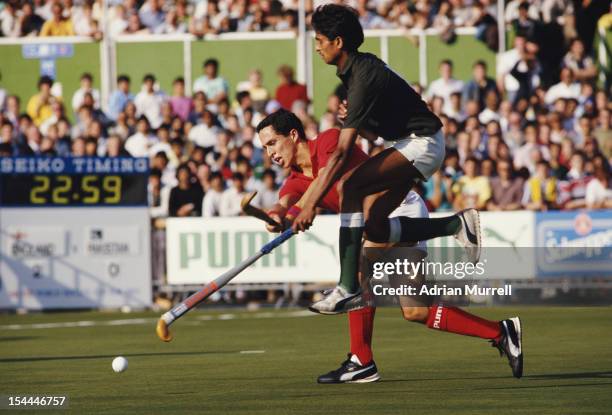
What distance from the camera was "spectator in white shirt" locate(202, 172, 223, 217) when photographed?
71.7 feet

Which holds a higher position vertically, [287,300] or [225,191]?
[225,191]

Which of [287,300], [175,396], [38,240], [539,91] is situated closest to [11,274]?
[38,240]

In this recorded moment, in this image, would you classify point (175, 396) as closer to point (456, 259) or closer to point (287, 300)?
point (456, 259)

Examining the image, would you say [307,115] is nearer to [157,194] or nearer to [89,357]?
[157,194]

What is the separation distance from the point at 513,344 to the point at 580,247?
10.1 meters

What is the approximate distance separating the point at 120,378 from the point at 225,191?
1090cm

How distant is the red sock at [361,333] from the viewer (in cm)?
1066

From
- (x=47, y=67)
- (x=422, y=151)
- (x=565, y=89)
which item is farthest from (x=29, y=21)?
(x=422, y=151)

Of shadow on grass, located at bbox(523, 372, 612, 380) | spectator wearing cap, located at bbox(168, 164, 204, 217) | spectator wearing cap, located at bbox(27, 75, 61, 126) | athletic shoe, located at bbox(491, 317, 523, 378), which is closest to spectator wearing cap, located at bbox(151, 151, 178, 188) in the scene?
spectator wearing cap, located at bbox(168, 164, 204, 217)

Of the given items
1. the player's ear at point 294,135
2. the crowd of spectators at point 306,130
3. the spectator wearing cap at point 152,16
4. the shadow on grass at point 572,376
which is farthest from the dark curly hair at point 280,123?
the spectator wearing cap at point 152,16

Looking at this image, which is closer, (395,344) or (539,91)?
(395,344)

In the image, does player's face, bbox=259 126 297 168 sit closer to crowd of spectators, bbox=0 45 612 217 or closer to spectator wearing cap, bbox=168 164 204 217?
crowd of spectators, bbox=0 45 612 217

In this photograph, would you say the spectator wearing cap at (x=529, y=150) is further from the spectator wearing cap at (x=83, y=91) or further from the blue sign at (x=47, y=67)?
the blue sign at (x=47, y=67)

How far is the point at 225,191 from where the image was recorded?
22.0 meters
